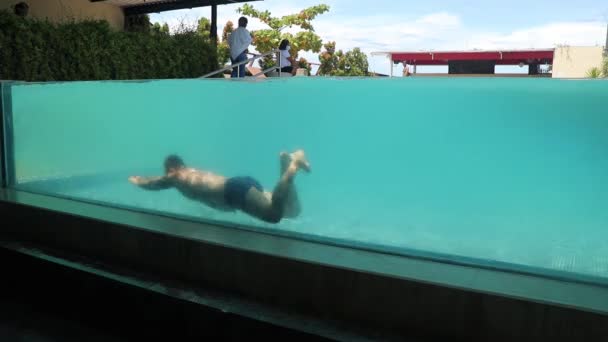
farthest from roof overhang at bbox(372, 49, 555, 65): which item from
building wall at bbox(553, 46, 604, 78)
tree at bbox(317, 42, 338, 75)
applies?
tree at bbox(317, 42, 338, 75)

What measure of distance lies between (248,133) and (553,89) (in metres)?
1.72

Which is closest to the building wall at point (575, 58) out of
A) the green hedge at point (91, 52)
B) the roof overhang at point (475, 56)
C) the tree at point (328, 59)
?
the roof overhang at point (475, 56)

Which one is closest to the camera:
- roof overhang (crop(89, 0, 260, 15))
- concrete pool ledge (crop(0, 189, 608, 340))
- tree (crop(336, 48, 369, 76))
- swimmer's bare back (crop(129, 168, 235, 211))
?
concrete pool ledge (crop(0, 189, 608, 340))

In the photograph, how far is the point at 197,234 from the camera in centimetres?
291

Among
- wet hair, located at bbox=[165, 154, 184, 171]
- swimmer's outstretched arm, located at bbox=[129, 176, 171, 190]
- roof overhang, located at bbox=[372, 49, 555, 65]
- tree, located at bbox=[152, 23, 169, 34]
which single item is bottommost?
swimmer's outstretched arm, located at bbox=[129, 176, 171, 190]

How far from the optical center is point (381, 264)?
245 cm

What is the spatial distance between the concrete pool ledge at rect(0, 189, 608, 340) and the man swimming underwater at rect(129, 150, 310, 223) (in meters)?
0.19

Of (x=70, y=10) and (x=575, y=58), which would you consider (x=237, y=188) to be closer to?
(x=70, y=10)

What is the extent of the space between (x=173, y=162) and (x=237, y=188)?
62cm

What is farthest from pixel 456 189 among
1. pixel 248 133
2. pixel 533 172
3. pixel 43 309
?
pixel 43 309

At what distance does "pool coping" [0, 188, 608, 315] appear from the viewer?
A: 2062mm

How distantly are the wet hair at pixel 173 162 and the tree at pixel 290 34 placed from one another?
22016mm

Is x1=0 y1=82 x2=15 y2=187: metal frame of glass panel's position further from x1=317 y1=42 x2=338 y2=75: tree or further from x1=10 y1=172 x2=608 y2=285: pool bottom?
x1=317 y1=42 x2=338 y2=75: tree

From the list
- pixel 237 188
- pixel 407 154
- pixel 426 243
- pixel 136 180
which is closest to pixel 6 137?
pixel 136 180
